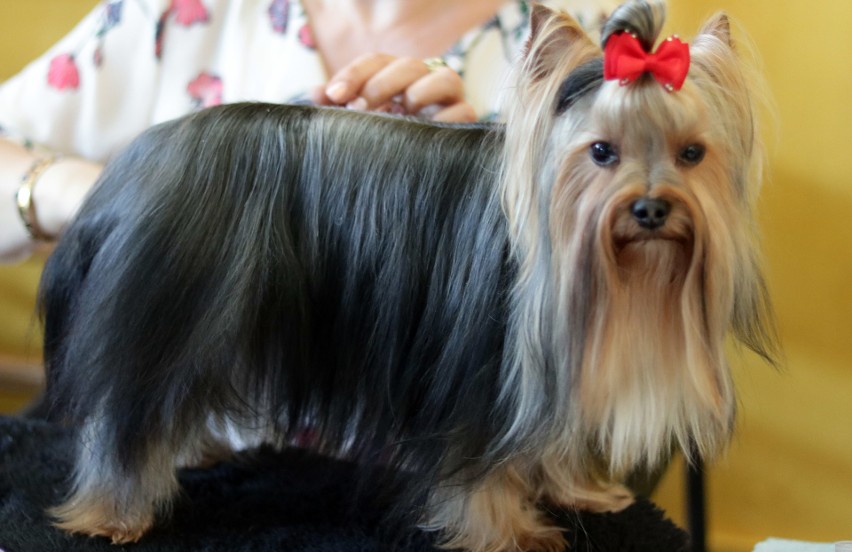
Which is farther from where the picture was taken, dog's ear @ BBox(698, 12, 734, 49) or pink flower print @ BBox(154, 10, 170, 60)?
pink flower print @ BBox(154, 10, 170, 60)

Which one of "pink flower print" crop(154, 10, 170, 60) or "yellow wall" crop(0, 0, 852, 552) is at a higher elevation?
"pink flower print" crop(154, 10, 170, 60)

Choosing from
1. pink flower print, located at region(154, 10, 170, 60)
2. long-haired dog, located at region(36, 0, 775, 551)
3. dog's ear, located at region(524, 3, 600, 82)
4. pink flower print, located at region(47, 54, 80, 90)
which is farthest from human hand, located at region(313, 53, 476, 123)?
pink flower print, located at region(47, 54, 80, 90)

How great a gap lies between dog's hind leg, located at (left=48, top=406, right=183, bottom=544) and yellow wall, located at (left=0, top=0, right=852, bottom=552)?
3.70ft

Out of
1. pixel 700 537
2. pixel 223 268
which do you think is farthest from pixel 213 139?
pixel 700 537

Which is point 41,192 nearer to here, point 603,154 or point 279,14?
point 279,14

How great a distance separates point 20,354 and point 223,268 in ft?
5.32

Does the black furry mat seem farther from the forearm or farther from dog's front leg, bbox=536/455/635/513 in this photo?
the forearm

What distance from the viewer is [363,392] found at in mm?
1059

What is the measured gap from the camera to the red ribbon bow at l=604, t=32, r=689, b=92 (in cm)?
84

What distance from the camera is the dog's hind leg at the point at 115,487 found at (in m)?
1.05

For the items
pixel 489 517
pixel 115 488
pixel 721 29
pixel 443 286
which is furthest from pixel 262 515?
pixel 721 29

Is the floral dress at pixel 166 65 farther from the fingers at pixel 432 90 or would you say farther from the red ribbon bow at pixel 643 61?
the red ribbon bow at pixel 643 61

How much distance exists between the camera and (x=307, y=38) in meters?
1.60

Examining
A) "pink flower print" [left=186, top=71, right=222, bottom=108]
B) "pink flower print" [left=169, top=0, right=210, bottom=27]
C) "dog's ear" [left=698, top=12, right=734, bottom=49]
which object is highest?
"dog's ear" [left=698, top=12, right=734, bottom=49]
